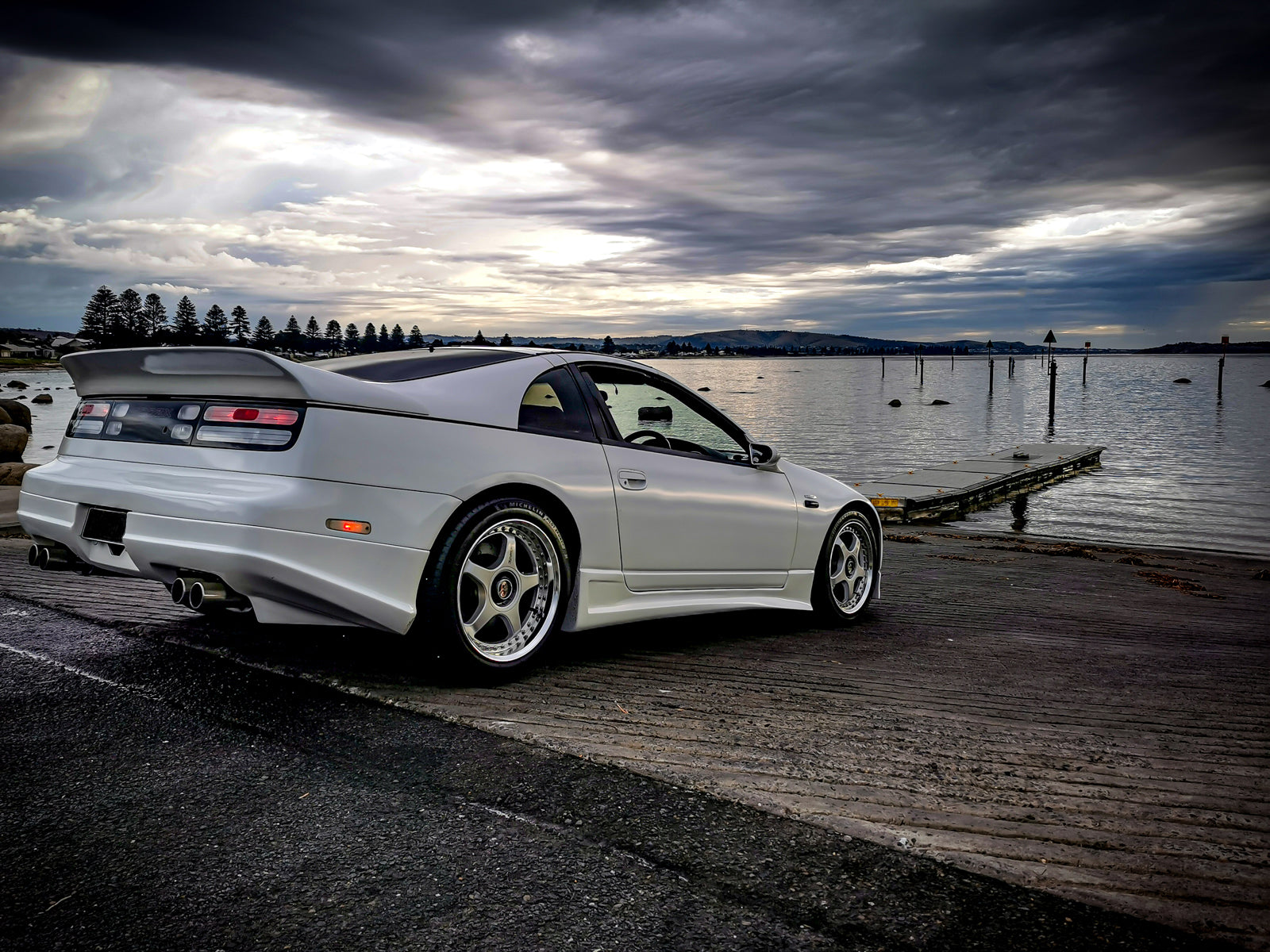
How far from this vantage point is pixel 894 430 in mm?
50406

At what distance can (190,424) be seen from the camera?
4.04 meters

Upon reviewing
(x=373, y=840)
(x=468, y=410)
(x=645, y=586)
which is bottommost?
(x=373, y=840)

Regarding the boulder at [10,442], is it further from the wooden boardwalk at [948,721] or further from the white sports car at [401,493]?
the white sports car at [401,493]

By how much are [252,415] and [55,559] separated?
1.49 meters

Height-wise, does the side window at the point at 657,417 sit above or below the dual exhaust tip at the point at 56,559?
above

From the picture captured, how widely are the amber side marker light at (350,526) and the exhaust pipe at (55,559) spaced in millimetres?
1538

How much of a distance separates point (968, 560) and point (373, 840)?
854cm

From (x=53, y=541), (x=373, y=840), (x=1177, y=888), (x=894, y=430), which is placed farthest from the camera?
(x=894, y=430)

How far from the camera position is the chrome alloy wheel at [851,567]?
20.6ft

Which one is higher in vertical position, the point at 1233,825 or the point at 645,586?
the point at 645,586

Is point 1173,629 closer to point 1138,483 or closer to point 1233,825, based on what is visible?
point 1233,825

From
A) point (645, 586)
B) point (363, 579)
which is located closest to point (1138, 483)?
point (645, 586)

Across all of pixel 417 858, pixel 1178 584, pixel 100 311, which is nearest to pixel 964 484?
pixel 1178 584

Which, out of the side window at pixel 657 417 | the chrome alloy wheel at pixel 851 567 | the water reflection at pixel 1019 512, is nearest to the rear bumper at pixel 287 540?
the side window at pixel 657 417
